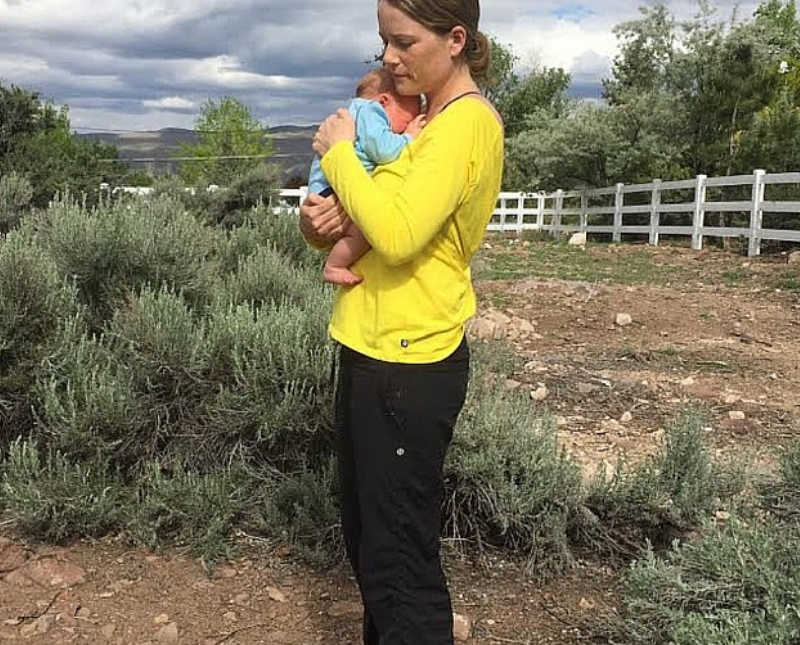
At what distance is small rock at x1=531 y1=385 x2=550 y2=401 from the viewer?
5281 millimetres

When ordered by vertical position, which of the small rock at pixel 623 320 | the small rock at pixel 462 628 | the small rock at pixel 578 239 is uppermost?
the small rock at pixel 623 320

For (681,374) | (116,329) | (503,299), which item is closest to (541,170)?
(503,299)

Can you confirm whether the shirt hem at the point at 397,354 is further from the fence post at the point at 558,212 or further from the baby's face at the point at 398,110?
the fence post at the point at 558,212

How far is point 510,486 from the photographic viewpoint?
3225 millimetres

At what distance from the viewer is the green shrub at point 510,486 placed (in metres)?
3.21

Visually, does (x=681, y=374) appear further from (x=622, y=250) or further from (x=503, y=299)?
(x=622, y=250)

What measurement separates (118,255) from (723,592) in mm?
3099

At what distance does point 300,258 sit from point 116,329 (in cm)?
247

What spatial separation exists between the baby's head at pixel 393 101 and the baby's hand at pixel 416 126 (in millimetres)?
19

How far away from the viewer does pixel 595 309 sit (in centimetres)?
865

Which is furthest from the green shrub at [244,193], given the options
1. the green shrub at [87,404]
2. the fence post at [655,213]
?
the fence post at [655,213]

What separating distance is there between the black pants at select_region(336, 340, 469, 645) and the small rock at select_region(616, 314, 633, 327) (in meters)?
6.29

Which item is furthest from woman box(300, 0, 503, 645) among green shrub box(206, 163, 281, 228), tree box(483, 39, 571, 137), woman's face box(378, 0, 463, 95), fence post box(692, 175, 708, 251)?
tree box(483, 39, 571, 137)

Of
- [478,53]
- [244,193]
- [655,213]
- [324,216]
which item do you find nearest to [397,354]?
[324,216]
